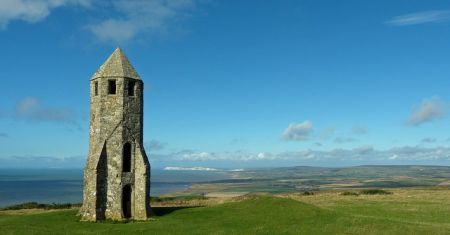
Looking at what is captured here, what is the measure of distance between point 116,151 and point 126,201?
3792 millimetres

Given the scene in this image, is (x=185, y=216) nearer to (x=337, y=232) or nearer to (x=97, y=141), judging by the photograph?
(x=97, y=141)

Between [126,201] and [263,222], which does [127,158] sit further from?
[263,222]

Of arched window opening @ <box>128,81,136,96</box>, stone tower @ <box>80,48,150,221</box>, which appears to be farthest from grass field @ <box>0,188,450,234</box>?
arched window opening @ <box>128,81,136,96</box>

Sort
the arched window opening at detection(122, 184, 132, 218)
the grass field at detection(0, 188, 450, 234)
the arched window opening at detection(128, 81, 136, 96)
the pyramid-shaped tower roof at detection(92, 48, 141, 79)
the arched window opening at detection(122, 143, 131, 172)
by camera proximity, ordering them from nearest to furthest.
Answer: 1. the grass field at detection(0, 188, 450, 234)
2. the arched window opening at detection(122, 184, 132, 218)
3. the pyramid-shaped tower roof at detection(92, 48, 141, 79)
4. the arched window opening at detection(122, 143, 131, 172)
5. the arched window opening at detection(128, 81, 136, 96)

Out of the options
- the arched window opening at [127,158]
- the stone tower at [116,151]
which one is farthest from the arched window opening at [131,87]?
the arched window opening at [127,158]

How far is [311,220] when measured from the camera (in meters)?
28.0

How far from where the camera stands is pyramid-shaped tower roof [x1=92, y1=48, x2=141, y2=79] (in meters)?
33.9

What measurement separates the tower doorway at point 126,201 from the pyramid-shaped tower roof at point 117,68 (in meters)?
8.08

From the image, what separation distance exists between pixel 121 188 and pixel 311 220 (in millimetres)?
13531

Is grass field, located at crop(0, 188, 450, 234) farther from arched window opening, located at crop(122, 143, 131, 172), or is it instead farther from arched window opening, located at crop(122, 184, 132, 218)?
arched window opening, located at crop(122, 143, 131, 172)

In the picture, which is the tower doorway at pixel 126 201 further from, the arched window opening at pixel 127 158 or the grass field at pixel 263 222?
the grass field at pixel 263 222

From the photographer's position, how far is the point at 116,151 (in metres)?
33.3

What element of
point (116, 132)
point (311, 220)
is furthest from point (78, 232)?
point (311, 220)

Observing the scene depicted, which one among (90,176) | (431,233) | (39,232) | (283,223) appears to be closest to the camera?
(431,233)
